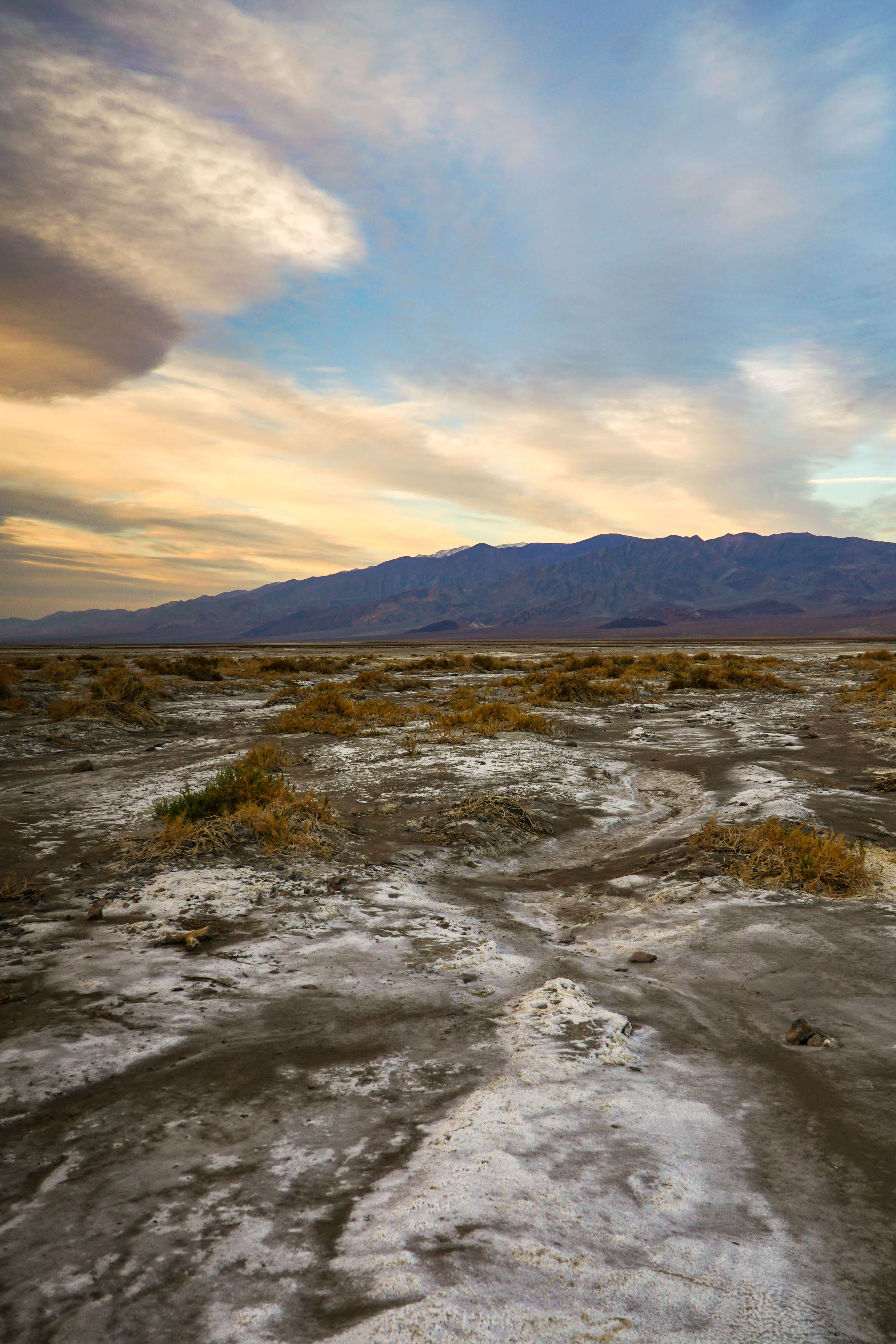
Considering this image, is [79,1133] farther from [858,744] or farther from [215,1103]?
[858,744]

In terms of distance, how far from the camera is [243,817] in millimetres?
7645

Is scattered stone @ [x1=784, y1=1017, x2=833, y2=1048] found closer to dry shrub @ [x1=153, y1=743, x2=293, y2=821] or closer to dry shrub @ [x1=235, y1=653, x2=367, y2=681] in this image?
dry shrub @ [x1=153, y1=743, x2=293, y2=821]

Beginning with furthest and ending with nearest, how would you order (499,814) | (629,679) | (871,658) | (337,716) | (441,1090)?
(871,658), (629,679), (337,716), (499,814), (441,1090)

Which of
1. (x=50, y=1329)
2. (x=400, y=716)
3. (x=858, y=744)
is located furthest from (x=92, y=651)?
(x=50, y=1329)

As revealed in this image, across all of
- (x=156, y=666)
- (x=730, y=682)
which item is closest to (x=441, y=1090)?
(x=730, y=682)

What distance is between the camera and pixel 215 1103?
3232 millimetres

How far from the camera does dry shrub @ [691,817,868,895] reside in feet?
20.9

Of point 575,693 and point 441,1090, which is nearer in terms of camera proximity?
point 441,1090

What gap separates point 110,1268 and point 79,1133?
2.90ft

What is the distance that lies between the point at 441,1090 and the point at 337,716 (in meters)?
14.0

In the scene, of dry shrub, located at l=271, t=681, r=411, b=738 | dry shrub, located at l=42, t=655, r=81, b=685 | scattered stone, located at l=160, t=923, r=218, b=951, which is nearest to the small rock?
scattered stone, located at l=160, t=923, r=218, b=951

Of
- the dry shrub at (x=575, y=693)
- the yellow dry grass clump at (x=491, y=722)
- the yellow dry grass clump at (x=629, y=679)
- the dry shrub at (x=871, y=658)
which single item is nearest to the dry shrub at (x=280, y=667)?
the yellow dry grass clump at (x=629, y=679)

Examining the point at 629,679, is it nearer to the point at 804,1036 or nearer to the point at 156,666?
the point at 156,666

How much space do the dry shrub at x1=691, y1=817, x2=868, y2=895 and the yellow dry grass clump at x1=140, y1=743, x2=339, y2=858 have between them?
170 inches
